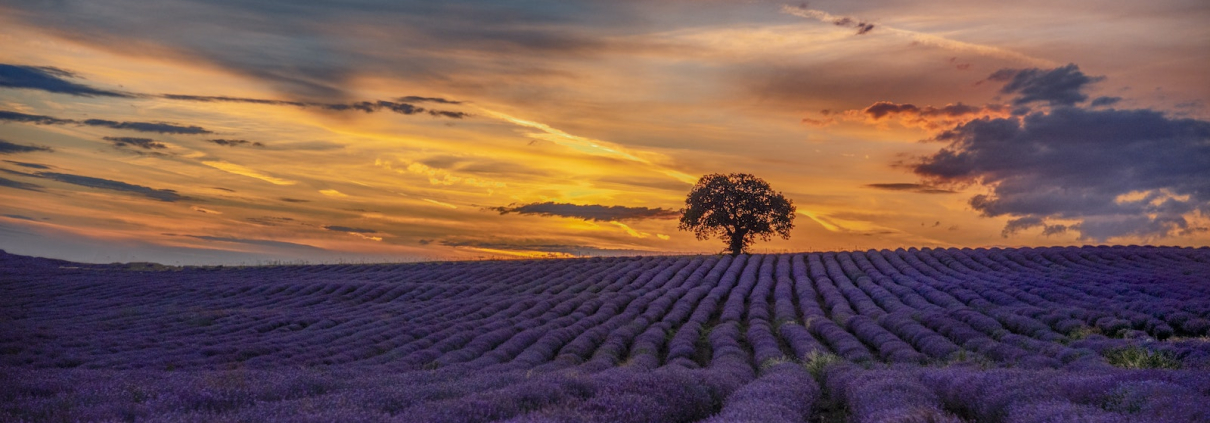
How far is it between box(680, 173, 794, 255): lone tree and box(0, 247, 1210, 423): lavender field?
17.5ft

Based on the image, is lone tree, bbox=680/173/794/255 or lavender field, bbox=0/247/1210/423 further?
lone tree, bbox=680/173/794/255

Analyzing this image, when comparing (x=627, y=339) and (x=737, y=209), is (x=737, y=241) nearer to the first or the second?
(x=737, y=209)

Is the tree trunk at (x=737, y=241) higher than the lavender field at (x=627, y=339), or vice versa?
the tree trunk at (x=737, y=241)

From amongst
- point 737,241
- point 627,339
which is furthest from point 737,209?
point 627,339

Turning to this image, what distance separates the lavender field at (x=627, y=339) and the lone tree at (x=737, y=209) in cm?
534

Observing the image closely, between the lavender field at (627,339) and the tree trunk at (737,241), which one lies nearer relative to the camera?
the lavender field at (627,339)

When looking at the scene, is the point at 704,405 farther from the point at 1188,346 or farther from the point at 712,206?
the point at 712,206

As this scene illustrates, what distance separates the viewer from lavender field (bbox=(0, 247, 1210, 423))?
330 inches

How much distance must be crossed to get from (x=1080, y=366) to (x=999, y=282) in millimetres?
20134

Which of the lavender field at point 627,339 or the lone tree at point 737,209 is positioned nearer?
the lavender field at point 627,339

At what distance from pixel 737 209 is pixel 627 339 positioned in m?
36.2

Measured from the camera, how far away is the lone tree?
56.8m

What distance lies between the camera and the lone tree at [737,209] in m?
56.8

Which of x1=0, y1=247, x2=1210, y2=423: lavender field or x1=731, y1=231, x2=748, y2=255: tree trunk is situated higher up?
x1=731, y1=231, x2=748, y2=255: tree trunk
